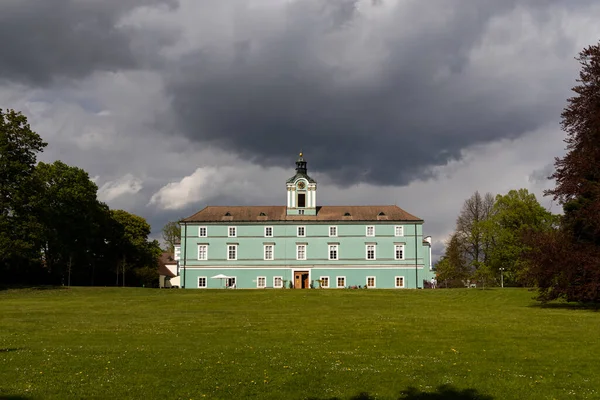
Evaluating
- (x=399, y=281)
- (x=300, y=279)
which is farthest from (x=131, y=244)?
(x=399, y=281)

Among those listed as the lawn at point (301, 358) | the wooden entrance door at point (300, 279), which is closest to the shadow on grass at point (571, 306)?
the lawn at point (301, 358)

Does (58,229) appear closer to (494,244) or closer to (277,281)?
(277,281)

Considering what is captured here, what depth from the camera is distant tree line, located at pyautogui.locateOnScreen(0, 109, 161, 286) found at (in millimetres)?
53469

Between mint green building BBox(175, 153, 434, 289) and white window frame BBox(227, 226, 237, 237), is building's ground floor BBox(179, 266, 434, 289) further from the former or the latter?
white window frame BBox(227, 226, 237, 237)

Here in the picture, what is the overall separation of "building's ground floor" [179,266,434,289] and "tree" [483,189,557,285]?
962cm

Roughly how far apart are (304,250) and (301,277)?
359cm

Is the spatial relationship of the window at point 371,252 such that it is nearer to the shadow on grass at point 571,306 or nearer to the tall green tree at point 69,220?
the tall green tree at point 69,220

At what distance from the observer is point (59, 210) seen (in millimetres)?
63188

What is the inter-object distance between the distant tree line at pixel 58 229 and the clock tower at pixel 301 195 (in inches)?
861

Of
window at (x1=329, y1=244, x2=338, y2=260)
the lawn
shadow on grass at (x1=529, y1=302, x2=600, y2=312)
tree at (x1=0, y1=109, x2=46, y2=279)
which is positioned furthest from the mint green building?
the lawn

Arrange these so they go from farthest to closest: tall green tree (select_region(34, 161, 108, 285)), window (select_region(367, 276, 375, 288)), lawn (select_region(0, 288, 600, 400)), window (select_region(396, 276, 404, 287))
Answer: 1. window (select_region(367, 276, 375, 288))
2. window (select_region(396, 276, 404, 287))
3. tall green tree (select_region(34, 161, 108, 285))
4. lawn (select_region(0, 288, 600, 400))

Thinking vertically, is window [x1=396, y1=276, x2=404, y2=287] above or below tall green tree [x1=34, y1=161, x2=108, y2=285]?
below

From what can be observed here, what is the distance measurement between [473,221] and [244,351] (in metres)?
62.8

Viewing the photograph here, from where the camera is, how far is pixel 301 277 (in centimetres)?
7381
